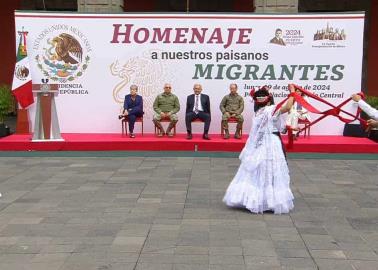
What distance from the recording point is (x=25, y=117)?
468 inches

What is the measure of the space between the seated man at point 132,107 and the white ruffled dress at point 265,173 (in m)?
5.39

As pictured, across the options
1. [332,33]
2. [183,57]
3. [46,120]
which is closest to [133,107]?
[183,57]

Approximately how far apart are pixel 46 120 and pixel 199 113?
338cm

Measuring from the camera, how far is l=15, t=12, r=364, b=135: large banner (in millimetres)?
11828

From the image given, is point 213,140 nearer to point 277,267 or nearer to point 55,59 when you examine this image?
point 55,59

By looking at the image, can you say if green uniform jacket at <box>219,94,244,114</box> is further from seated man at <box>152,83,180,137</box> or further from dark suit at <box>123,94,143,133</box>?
dark suit at <box>123,94,143,133</box>

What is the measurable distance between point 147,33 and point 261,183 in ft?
22.0

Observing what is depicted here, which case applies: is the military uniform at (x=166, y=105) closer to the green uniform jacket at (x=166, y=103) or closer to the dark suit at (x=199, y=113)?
the green uniform jacket at (x=166, y=103)

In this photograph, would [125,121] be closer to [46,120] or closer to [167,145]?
[167,145]

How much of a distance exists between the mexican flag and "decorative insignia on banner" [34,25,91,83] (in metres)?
0.30

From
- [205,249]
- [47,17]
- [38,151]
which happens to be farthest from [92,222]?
[47,17]

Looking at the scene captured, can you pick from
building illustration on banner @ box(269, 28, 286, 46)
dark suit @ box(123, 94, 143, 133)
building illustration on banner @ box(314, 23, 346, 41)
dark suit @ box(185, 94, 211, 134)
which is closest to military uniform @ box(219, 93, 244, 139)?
dark suit @ box(185, 94, 211, 134)

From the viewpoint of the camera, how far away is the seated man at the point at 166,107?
11336mm

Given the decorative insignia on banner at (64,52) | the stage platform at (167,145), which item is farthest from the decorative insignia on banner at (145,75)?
the stage platform at (167,145)
